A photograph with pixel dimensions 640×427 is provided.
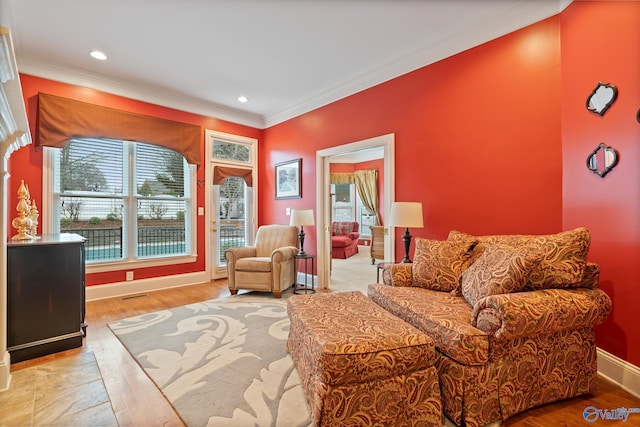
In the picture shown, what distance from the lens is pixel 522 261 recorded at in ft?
5.47

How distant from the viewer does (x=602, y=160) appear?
192cm

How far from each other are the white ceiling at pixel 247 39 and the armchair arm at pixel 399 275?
219 centimetres

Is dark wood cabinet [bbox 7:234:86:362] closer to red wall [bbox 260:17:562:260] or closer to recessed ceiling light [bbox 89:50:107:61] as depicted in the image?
recessed ceiling light [bbox 89:50:107:61]

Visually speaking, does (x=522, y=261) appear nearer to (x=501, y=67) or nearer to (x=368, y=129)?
(x=501, y=67)

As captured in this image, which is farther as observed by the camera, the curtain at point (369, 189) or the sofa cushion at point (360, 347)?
the curtain at point (369, 189)

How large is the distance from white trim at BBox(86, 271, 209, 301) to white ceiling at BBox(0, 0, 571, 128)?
2559 millimetres

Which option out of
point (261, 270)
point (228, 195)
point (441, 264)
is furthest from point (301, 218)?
point (441, 264)

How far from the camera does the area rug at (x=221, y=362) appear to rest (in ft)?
5.08

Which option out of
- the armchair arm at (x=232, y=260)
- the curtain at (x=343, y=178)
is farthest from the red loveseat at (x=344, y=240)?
the armchair arm at (x=232, y=260)

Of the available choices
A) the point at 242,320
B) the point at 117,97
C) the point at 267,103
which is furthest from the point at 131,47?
the point at 242,320

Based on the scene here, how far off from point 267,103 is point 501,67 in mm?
3210

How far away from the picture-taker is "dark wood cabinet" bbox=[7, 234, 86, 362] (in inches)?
Answer: 81.7

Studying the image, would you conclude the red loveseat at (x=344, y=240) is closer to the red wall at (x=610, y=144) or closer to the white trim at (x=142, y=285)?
the white trim at (x=142, y=285)

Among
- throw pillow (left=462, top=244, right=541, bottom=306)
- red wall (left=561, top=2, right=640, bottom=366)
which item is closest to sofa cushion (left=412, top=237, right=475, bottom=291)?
throw pillow (left=462, top=244, right=541, bottom=306)
